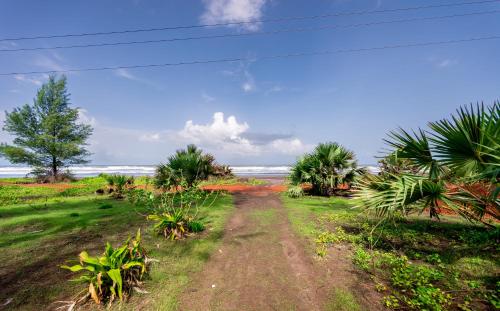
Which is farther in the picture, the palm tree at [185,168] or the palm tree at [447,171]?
the palm tree at [185,168]

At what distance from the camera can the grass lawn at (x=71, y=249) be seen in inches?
124

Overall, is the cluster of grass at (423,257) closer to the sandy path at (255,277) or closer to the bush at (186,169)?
the sandy path at (255,277)

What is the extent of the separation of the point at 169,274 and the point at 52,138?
24115mm

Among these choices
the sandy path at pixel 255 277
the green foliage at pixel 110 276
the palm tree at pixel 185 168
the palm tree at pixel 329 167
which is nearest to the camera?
the green foliage at pixel 110 276

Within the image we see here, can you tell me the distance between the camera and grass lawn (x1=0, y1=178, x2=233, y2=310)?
316 cm

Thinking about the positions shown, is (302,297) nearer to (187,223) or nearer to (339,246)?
(339,246)

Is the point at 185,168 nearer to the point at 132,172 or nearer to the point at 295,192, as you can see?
the point at 295,192

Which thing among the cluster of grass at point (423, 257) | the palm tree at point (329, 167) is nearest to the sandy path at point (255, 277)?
the cluster of grass at point (423, 257)

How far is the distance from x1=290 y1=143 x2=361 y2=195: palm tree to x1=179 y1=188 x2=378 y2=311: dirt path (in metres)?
7.10

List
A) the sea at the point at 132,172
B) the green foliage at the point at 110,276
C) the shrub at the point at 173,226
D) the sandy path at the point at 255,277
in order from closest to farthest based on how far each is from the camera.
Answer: the green foliage at the point at 110,276 → the sandy path at the point at 255,277 → the shrub at the point at 173,226 → the sea at the point at 132,172

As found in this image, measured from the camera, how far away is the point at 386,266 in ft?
13.4

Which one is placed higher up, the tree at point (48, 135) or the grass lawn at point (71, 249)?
the tree at point (48, 135)

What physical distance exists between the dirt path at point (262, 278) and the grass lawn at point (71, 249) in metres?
0.31

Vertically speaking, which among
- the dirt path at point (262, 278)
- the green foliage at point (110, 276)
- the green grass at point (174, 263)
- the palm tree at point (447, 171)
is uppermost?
A: the palm tree at point (447, 171)
